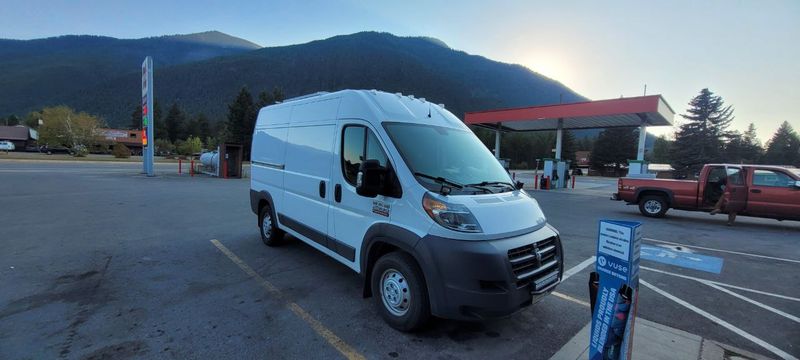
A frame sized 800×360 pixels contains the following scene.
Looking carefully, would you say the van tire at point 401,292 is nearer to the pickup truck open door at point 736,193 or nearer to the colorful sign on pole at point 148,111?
the pickup truck open door at point 736,193

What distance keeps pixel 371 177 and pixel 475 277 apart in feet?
4.12

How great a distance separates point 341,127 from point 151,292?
2.98 meters

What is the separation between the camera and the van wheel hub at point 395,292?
10.8ft

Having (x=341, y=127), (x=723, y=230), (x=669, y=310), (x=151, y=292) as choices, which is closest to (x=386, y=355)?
(x=341, y=127)

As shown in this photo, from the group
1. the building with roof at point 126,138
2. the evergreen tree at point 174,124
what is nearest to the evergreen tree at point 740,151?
the evergreen tree at point 174,124

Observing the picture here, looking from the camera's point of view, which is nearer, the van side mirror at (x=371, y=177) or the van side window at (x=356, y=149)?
the van side mirror at (x=371, y=177)

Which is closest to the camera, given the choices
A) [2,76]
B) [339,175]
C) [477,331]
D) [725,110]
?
[477,331]

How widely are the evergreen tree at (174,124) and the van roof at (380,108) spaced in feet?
326

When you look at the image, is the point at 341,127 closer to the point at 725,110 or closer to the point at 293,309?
the point at 293,309

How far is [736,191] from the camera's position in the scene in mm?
9547

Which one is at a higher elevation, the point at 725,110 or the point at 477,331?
the point at 725,110

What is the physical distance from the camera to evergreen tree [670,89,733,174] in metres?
49.8

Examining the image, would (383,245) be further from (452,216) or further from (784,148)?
(784,148)

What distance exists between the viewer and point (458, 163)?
12.4 ft
